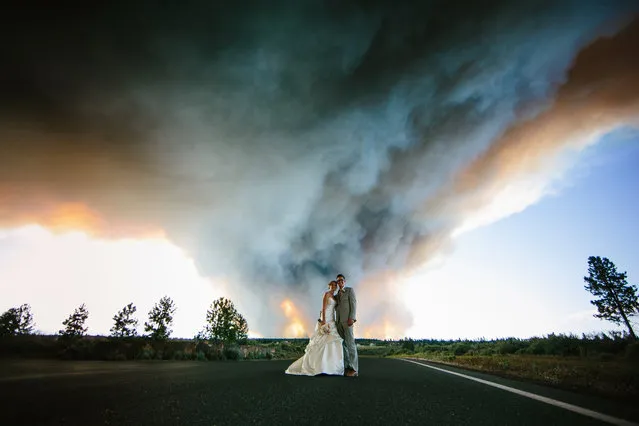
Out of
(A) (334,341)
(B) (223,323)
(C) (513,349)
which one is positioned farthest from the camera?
(B) (223,323)

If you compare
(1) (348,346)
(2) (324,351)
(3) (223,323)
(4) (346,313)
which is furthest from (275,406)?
(3) (223,323)

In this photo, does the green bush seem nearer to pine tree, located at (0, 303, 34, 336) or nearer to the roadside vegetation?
the roadside vegetation

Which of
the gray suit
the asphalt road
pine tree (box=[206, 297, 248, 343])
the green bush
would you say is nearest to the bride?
the gray suit

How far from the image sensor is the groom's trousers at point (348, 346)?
902cm

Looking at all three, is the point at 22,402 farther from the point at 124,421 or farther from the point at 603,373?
the point at 603,373

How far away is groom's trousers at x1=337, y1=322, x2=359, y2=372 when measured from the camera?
902cm

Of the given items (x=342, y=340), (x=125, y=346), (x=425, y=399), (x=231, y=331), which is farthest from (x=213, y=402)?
(x=231, y=331)

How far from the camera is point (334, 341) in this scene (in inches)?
362

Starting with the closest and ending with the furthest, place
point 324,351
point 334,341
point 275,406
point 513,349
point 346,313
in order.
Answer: point 275,406 < point 324,351 < point 334,341 < point 346,313 < point 513,349

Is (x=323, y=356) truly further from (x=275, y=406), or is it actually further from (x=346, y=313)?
(x=275, y=406)

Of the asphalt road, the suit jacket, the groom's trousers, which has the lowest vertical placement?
the asphalt road

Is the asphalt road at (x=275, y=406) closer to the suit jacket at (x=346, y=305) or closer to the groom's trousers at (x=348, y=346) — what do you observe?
the groom's trousers at (x=348, y=346)

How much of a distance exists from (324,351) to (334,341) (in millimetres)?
428

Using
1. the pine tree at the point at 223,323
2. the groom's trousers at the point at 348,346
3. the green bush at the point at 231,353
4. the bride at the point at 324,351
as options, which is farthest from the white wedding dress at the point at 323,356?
the pine tree at the point at 223,323
